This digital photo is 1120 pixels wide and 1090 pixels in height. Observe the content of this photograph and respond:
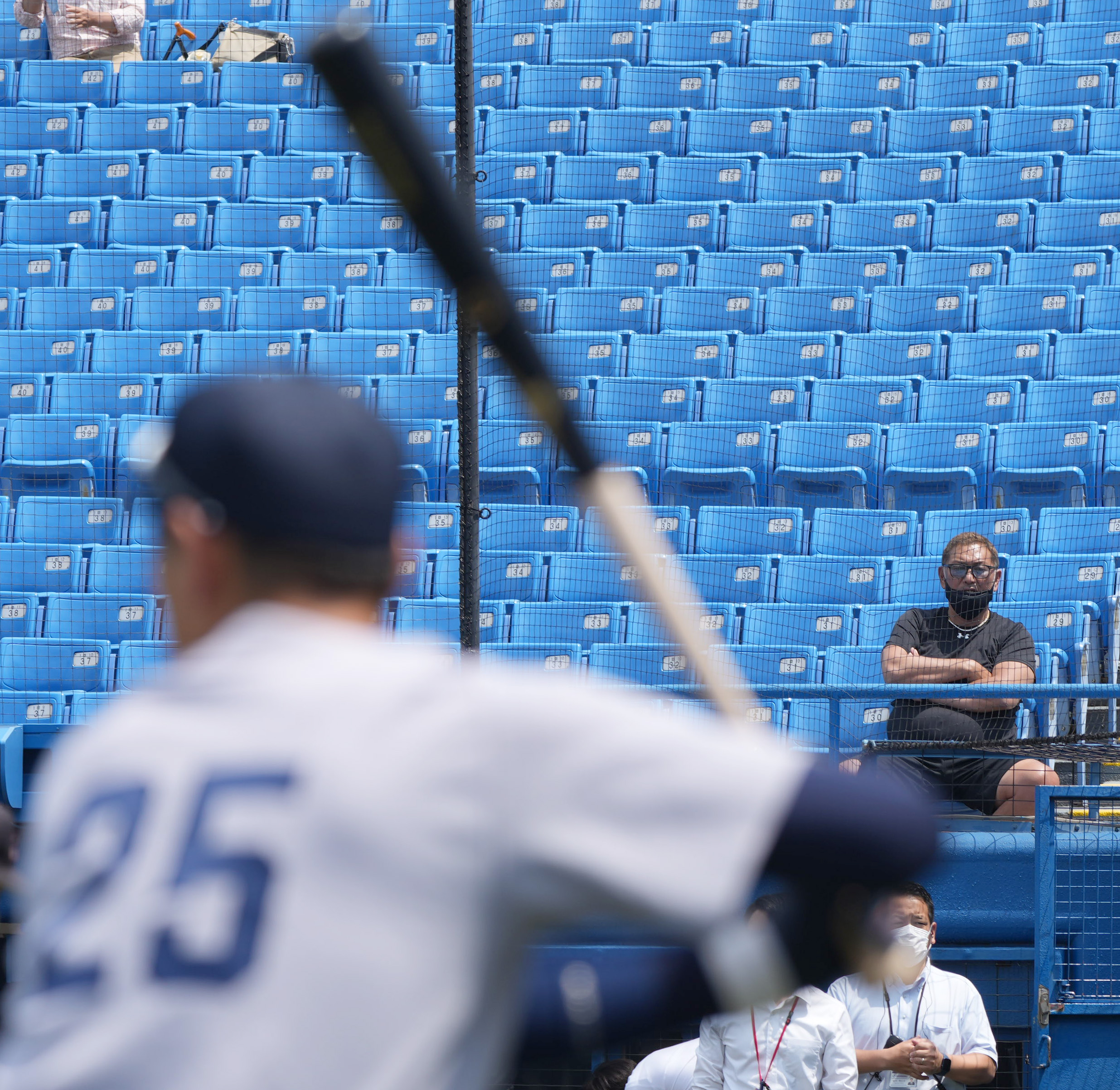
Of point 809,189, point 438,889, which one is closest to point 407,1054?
point 438,889

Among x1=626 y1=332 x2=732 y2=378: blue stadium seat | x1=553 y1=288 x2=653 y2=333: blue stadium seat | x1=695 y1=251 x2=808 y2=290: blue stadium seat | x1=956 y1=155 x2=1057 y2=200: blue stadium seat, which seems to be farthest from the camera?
x1=956 y1=155 x2=1057 y2=200: blue stadium seat

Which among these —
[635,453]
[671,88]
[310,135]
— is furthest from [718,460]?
[310,135]

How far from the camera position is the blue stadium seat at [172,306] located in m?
10.6

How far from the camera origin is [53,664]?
800cm

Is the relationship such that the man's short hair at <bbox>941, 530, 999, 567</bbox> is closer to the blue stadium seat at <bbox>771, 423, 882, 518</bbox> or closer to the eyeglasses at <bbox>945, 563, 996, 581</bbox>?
the eyeglasses at <bbox>945, 563, 996, 581</bbox>

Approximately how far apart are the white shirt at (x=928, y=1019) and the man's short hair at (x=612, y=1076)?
690 mm

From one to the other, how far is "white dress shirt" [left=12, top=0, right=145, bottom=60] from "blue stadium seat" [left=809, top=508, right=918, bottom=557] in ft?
24.9

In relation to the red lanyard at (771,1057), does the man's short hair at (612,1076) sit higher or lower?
lower

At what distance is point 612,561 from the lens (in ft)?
27.2

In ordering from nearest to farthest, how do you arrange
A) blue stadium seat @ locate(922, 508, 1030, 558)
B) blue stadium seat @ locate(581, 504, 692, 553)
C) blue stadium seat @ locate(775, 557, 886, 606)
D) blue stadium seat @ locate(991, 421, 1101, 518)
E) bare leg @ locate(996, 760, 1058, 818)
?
bare leg @ locate(996, 760, 1058, 818), blue stadium seat @ locate(775, 557, 886, 606), blue stadium seat @ locate(922, 508, 1030, 558), blue stadium seat @ locate(581, 504, 692, 553), blue stadium seat @ locate(991, 421, 1101, 518)

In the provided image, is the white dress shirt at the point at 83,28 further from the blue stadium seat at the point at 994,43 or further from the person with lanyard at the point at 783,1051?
the person with lanyard at the point at 783,1051

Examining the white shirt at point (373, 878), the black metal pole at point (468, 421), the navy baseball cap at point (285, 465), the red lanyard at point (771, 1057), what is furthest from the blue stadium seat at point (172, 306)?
the white shirt at point (373, 878)

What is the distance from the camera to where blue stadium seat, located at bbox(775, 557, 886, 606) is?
8.21 m

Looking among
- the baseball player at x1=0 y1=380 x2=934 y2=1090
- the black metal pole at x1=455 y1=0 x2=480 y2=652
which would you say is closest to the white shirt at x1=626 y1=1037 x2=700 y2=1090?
the black metal pole at x1=455 y1=0 x2=480 y2=652
